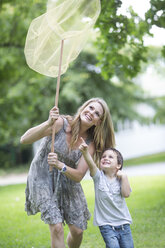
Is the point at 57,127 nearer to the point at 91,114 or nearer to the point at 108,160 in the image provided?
the point at 91,114

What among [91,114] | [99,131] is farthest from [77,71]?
[91,114]

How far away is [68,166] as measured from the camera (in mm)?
4336

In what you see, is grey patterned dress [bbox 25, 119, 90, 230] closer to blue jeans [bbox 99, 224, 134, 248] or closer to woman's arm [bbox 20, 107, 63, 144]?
woman's arm [bbox 20, 107, 63, 144]

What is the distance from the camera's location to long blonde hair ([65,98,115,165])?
14.2 ft

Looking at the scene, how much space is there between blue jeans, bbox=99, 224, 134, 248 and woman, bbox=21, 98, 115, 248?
1.68ft

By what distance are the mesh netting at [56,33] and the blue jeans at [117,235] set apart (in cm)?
186

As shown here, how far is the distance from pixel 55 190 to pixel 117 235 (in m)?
0.89

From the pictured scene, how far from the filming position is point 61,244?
4.03 m

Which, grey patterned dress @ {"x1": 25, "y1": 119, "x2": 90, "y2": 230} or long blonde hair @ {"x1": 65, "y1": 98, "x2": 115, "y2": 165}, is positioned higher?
long blonde hair @ {"x1": 65, "y1": 98, "x2": 115, "y2": 165}

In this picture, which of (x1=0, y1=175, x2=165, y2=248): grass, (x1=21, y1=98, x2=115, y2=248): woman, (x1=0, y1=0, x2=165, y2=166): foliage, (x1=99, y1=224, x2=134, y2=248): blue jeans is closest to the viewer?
(x1=99, y1=224, x2=134, y2=248): blue jeans

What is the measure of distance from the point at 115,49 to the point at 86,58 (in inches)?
543

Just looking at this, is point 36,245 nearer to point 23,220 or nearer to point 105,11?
point 23,220

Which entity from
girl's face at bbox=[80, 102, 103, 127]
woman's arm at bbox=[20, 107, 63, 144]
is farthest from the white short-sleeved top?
woman's arm at bbox=[20, 107, 63, 144]

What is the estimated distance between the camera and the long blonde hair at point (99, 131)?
4328 millimetres
